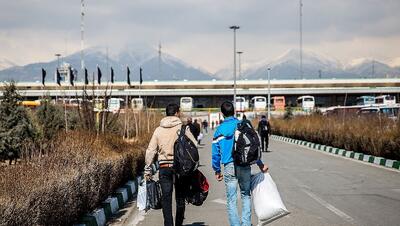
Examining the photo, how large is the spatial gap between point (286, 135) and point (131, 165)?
33.0 meters

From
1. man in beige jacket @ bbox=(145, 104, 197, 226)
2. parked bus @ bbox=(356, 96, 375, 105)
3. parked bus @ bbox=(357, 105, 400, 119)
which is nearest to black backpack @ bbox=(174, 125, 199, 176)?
man in beige jacket @ bbox=(145, 104, 197, 226)

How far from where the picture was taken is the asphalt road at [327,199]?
8852 mm

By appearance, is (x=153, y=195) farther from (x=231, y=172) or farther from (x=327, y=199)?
(x=327, y=199)

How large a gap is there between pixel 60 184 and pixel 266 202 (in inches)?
109

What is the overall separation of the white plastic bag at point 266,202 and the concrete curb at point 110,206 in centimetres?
250

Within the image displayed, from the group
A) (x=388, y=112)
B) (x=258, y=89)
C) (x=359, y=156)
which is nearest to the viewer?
(x=359, y=156)

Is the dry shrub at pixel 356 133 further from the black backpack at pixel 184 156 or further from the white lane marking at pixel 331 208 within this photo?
the black backpack at pixel 184 156

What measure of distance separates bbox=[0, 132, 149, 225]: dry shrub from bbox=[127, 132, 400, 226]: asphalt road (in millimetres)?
1106

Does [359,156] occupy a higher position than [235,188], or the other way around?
[235,188]

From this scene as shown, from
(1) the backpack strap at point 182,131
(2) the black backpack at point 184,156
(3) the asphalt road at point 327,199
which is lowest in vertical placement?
(3) the asphalt road at point 327,199

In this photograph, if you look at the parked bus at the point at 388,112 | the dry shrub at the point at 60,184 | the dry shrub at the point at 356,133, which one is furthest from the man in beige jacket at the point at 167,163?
the parked bus at the point at 388,112

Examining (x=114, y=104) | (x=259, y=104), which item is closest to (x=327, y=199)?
(x=114, y=104)

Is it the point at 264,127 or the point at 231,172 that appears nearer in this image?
the point at 231,172

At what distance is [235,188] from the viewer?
7250 millimetres
